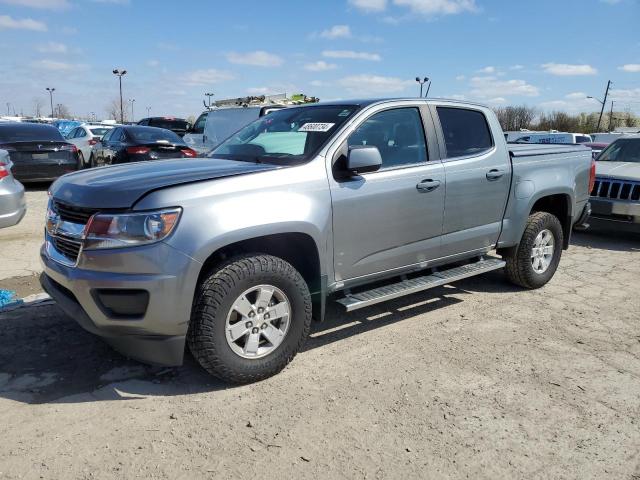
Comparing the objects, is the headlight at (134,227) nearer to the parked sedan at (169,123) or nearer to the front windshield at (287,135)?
the front windshield at (287,135)

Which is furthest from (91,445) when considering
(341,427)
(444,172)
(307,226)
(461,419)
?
(444,172)

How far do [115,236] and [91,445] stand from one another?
111 cm

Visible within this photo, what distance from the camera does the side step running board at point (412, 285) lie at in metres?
3.77

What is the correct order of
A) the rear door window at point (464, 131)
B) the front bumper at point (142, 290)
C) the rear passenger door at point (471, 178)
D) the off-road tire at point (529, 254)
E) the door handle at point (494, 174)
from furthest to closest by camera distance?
the off-road tire at point (529, 254), the door handle at point (494, 174), the rear door window at point (464, 131), the rear passenger door at point (471, 178), the front bumper at point (142, 290)

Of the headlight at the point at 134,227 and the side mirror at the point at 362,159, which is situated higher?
the side mirror at the point at 362,159

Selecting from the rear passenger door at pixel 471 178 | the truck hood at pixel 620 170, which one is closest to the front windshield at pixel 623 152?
the truck hood at pixel 620 170

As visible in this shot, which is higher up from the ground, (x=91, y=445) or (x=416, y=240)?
(x=416, y=240)

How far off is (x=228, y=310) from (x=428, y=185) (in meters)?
1.95

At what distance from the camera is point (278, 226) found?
10.8 feet

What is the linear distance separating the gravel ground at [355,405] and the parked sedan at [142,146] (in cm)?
708

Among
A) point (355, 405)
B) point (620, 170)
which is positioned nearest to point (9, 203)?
point (355, 405)

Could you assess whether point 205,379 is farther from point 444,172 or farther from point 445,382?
point 444,172

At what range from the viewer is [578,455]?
2.71m

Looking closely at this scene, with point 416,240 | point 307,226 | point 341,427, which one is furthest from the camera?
point 416,240
